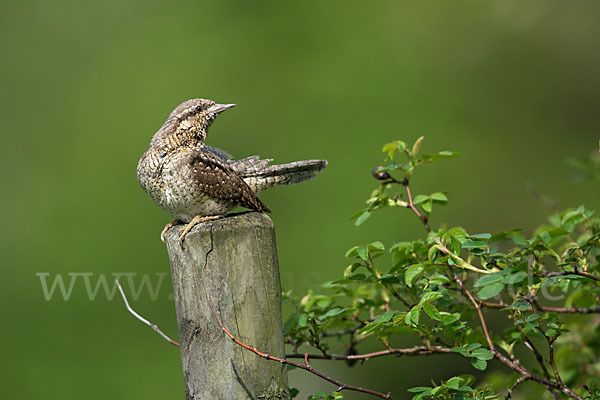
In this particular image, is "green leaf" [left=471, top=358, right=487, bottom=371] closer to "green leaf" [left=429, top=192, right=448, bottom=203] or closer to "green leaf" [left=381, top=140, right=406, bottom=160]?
"green leaf" [left=429, top=192, right=448, bottom=203]

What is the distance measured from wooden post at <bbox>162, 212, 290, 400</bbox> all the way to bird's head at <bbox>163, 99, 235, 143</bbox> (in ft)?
2.03

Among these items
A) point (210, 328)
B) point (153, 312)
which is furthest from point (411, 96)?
point (210, 328)

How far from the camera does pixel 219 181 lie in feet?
7.32

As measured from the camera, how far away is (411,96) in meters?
6.14

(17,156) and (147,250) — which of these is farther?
(17,156)

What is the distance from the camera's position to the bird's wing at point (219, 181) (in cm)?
221

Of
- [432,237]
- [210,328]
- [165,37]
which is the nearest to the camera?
[210,328]

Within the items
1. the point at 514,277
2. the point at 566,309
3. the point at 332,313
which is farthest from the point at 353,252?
the point at 566,309

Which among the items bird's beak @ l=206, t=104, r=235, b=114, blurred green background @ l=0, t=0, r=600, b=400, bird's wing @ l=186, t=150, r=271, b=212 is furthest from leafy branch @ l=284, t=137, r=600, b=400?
blurred green background @ l=0, t=0, r=600, b=400

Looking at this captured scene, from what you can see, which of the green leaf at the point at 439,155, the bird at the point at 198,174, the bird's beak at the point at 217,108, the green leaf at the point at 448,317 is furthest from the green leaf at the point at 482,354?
the bird's beak at the point at 217,108

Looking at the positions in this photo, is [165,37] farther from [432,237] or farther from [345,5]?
[432,237]

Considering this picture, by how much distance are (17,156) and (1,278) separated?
4.25ft

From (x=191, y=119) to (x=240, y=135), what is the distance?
3.55m

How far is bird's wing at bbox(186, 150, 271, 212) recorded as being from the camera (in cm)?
221
